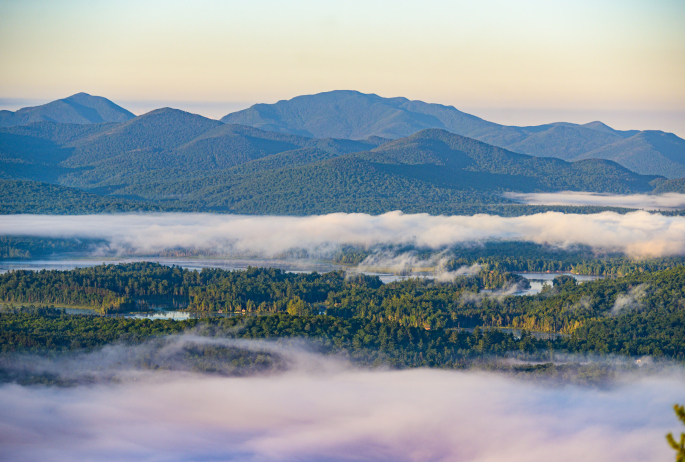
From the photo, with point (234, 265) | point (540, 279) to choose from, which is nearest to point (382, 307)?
point (540, 279)

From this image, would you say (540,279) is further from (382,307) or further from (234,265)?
(234,265)

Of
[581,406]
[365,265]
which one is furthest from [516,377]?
[365,265]

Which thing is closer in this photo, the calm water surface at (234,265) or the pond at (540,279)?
the pond at (540,279)

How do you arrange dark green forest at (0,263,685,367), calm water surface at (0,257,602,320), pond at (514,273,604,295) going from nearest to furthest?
1. dark green forest at (0,263,685,367)
2. pond at (514,273,604,295)
3. calm water surface at (0,257,602,320)

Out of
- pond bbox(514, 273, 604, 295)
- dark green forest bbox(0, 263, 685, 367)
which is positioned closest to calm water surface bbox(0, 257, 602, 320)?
pond bbox(514, 273, 604, 295)

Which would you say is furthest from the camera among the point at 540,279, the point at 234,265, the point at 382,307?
the point at 234,265

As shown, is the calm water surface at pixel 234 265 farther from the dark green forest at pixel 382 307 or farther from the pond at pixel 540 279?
the dark green forest at pixel 382 307

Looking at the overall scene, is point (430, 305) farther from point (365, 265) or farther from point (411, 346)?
point (365, 265)

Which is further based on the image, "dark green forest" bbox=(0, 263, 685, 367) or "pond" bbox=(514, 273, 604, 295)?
"pond" bbox=(514, 273, 604, 295)

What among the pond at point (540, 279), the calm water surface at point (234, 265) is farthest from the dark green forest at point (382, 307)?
the calm water surface at point (234, 265)

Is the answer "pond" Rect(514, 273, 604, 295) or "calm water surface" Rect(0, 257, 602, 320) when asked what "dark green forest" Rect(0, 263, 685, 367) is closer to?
"pond" Rect(514, 273, 604, 295)

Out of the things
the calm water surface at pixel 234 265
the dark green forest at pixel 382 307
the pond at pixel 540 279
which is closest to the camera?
the dark green forest at pixel 382 307
